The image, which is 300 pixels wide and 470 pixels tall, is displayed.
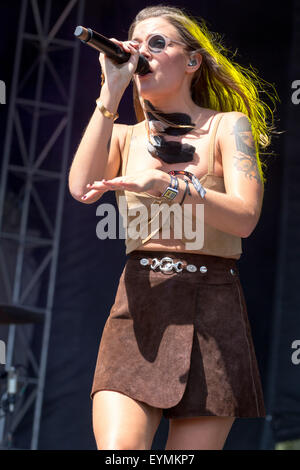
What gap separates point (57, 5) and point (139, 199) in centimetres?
388

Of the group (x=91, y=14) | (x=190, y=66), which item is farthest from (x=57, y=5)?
(x=190, y=66)

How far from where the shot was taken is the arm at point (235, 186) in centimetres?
174

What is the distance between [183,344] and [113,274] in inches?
134

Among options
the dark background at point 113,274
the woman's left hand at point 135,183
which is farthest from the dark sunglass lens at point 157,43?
the dark background at point 113,274

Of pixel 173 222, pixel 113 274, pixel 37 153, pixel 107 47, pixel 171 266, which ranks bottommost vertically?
pixel 171 266

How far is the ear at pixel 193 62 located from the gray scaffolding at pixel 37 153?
323 cm

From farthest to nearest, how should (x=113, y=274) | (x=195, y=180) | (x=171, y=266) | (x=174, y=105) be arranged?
(x=113, y=274)
(x=174, y=105)
(x=171, y=266)
(x=195, y=180)

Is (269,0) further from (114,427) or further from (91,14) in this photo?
(114,427)

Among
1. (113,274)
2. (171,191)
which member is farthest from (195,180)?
(113,274)

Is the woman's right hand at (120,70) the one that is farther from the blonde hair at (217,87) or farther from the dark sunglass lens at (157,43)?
the blonde hair at (217,87)

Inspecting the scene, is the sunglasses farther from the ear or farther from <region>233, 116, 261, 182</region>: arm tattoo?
<region>233, 116, 261, 182</region>: arm tattoo

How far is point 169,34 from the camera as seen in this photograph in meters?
2.02

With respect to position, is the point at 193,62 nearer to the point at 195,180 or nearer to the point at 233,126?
the point at 233,126

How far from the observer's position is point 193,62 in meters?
2.09
